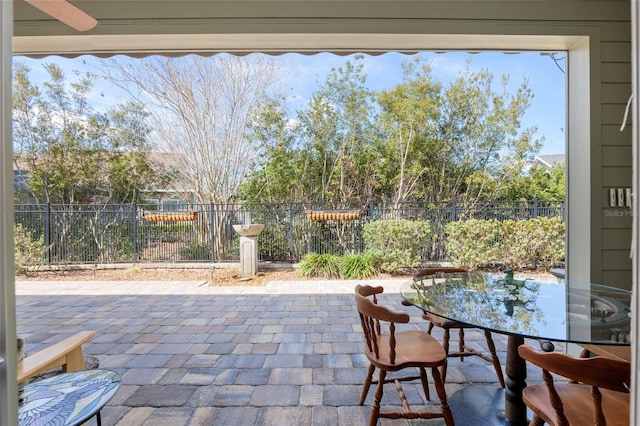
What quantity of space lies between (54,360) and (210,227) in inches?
195

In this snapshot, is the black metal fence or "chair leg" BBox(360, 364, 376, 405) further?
the black metal fence

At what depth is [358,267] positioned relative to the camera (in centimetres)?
549

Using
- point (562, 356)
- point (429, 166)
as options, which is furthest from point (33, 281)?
point (429, 166)

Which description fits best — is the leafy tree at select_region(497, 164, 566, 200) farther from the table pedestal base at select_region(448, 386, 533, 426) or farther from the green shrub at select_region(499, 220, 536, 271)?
the table pedestal base at select_region(448, 386, 533, 426)

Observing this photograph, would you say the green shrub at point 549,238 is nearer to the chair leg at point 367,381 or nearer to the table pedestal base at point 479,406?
the table pedestal base at point 479,406

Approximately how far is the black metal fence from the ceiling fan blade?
458 centimetres

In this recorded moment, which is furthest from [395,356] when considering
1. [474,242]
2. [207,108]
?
[207,108]

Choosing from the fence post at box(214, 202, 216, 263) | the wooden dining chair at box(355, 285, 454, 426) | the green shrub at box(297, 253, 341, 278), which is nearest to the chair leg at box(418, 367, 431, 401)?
the wooden dining chair at box(355, 285, 454, 426)

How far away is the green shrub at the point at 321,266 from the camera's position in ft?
18.3

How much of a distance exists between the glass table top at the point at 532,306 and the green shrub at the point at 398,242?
3.38 m

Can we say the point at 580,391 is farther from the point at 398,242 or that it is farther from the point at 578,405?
the point at 398,242

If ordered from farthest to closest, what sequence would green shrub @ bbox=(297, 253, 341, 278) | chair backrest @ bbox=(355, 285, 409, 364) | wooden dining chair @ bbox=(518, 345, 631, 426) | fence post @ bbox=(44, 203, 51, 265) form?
fence post @ bbox=(44, 203, 51, 265)
green shrub @ bbox=(297, 253, 341, 278)
chair backrest @ bbox=(355, 285, 409, 364)
wooden dining chair @ bbox=(518, 345, 631, 426)

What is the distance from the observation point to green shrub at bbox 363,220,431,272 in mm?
5613

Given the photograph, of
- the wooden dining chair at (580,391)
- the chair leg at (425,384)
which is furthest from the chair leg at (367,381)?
the wooden dining chair at (580,391)
